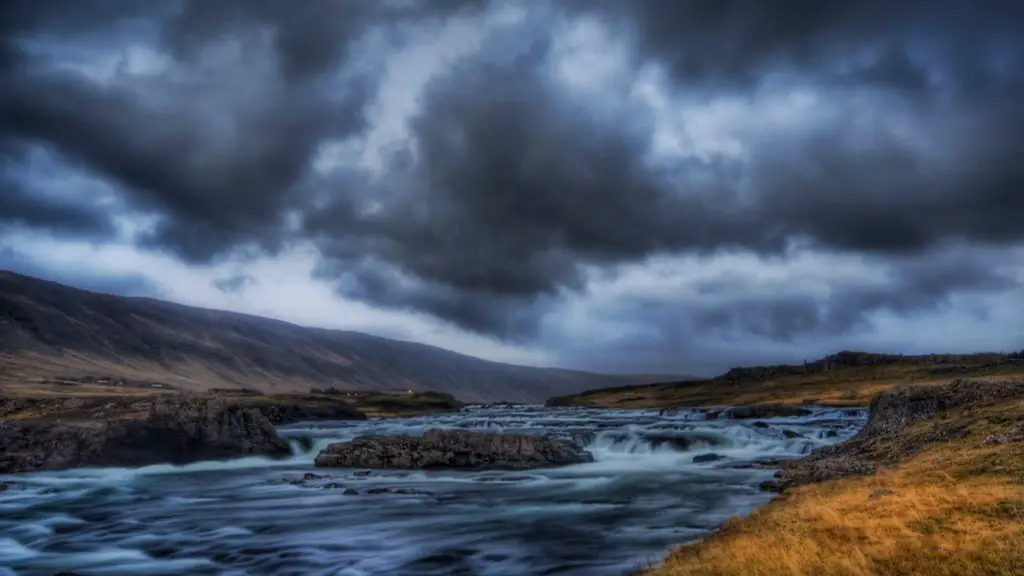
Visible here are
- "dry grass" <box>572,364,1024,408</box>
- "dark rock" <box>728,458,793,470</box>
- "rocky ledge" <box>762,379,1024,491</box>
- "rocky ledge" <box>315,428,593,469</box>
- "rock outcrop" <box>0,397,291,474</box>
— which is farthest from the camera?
"dry grass" <box>572,364,1024,408</box>

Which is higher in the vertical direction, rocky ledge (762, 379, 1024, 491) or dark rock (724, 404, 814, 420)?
rocky ledge (762, 379, 1024, 491)

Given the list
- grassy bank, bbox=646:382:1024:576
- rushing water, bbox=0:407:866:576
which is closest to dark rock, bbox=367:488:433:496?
rushing water, bbox=0:407:866:576

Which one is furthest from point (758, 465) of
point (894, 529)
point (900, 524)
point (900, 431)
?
point (894, 529)

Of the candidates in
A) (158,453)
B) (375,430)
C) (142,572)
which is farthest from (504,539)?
(375,430)

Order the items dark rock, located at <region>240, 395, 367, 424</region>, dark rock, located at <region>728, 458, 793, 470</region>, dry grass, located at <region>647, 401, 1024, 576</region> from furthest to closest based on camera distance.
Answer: dark rock, located at <region>240, 395, 367, 424</region>, dark rock, located at <region>728, 458, 793, 470</region>, dry grass, located at <region>647, 401, 1024, 576</region>

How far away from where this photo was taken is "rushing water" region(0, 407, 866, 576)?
20.4m

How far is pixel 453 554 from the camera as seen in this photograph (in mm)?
21031

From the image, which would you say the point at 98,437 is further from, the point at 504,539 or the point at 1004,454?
the point at 1004,454

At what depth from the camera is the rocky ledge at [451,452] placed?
41844 millimetres

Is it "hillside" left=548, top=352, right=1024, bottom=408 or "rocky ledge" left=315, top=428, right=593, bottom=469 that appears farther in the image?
"hillside" left=548, top=352, right=1024, bottom=408

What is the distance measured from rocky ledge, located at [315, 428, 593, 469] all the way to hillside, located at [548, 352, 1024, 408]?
74969mm

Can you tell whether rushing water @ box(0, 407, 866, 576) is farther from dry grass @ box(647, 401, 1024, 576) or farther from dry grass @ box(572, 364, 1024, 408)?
dry grass @ box(572, 364, 1024, 408)

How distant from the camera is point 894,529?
1473 centimetres

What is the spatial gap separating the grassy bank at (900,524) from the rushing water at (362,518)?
352 centimetres
